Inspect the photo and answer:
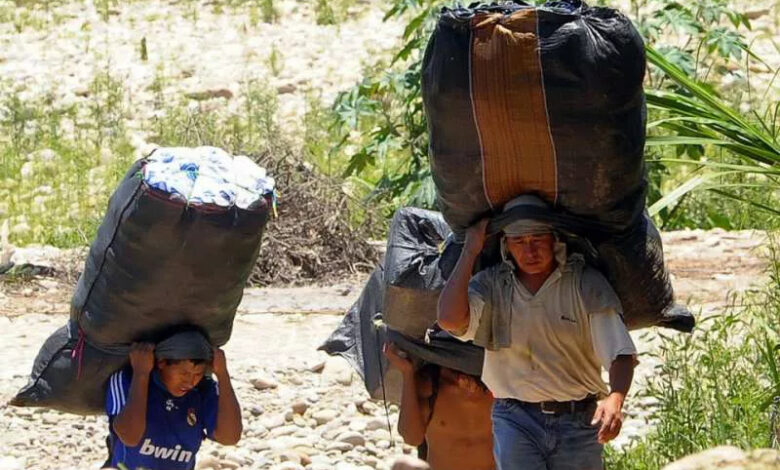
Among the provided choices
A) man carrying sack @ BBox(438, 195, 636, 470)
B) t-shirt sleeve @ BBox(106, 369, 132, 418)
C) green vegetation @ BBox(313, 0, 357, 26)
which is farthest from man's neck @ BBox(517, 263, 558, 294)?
green vegetation @ BBox(313, 0, 357, 26)

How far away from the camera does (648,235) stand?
15.3ft

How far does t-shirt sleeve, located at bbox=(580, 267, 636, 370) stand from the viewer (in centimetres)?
444

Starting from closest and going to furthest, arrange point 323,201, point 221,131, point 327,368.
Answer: point 327,368
point 323,201
point 221,131

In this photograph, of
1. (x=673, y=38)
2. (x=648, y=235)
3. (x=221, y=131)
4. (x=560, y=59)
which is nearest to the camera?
(x=560, y=59)

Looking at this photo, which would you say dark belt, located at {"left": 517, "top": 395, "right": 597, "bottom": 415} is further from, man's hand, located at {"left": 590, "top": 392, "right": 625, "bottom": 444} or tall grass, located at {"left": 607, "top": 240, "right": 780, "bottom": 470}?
tall grass, located at {"left": 607, "top": 240, "right": 780, "bottom": 470}

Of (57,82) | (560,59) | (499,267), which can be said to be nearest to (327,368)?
(499,267)

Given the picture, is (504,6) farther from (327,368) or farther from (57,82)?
(57,82)

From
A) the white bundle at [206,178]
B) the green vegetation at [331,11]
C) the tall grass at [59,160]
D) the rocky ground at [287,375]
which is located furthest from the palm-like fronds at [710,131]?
the green vegetation at [331,11]

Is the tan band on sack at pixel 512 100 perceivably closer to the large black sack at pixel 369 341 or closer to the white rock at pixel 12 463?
the large black sack at pixel 369 341

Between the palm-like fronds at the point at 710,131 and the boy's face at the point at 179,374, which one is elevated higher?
the palm-like fronds at the point at 710,131

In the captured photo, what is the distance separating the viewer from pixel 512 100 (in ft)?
14.5

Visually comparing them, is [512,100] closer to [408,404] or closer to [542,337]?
[542,337]

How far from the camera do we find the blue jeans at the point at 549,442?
15.1ft

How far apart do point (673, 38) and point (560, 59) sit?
38.5 ft
